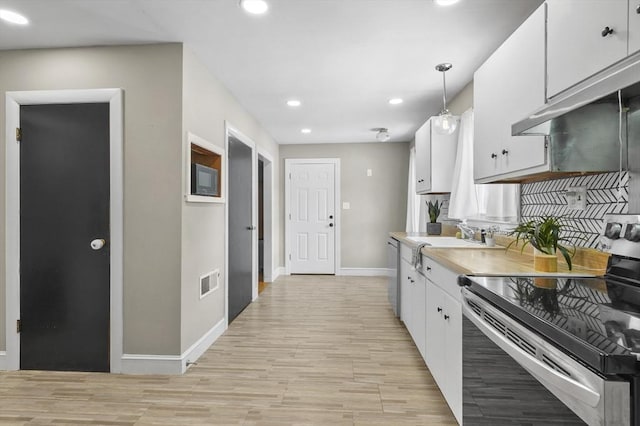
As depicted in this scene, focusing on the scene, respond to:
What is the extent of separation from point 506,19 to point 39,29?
303 centimetres

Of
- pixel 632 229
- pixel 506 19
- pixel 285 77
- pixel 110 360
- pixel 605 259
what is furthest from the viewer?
pixel 285 77

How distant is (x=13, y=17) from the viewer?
81.5 inches

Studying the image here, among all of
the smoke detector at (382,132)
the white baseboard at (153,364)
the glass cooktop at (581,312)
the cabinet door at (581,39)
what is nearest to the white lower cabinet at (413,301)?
the glass cooktop at (581,312)

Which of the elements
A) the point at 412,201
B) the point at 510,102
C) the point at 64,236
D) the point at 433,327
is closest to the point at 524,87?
the point at 510,102

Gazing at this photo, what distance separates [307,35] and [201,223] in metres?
1.65

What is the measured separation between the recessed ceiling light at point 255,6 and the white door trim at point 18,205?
115 cm

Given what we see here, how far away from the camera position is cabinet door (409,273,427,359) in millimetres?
2389

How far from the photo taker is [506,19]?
2096 millimetres

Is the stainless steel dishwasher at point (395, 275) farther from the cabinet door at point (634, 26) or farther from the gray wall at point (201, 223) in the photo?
the cabinet door at point (634, 26)

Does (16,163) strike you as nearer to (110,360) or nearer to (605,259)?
(110,360)

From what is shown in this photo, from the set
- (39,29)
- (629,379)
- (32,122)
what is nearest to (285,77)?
(39,29)

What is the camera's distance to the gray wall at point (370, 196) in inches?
233

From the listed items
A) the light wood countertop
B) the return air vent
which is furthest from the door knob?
the light wood countertop

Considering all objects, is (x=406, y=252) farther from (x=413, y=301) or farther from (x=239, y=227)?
(x=239, y=227)
